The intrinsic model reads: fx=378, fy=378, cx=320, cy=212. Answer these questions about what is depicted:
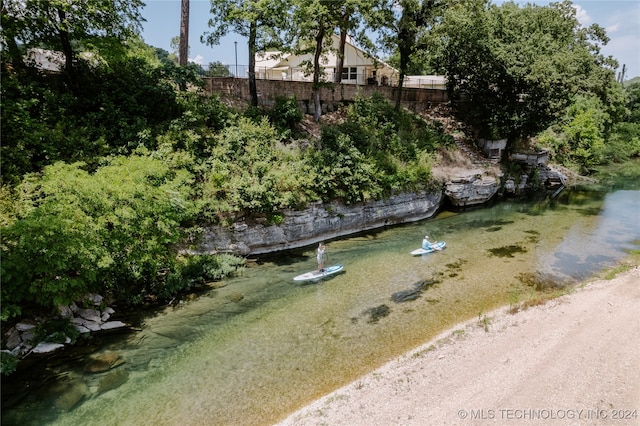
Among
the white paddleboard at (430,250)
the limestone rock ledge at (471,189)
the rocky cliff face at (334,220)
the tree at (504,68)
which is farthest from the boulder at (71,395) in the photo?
the tree at (504,68)

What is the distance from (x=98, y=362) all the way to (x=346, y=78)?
39.0 m

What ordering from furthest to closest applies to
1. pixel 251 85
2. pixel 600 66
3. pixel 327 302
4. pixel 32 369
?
pixel 600 66
pixel 251 85
pixel 327 302
pixel 32 369

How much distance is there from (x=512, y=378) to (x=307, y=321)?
24.6 ft

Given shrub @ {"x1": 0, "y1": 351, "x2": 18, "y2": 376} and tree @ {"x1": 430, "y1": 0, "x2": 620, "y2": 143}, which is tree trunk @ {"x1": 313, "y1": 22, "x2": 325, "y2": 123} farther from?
shrub @ {"x1": 0, "y1": 351, "x2": 18, "y2": 376}

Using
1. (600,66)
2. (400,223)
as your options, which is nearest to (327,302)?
(400,223)

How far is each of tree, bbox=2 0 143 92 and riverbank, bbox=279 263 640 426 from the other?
21938 millimetres

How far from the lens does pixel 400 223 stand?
28.0 meters

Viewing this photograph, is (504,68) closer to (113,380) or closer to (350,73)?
(350,73)

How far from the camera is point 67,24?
19766mm

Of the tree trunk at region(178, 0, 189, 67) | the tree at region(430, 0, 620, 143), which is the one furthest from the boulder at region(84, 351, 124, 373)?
the tree at region(430, 0, 620, 143)

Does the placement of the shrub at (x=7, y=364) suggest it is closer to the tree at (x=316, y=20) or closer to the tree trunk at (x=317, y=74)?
the tree at (x=316, y=20)

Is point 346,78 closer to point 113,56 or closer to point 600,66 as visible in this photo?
point 113,56

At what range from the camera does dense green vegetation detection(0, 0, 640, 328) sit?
14180mm

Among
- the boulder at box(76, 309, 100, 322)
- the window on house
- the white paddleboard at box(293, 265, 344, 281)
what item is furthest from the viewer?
the window on house
